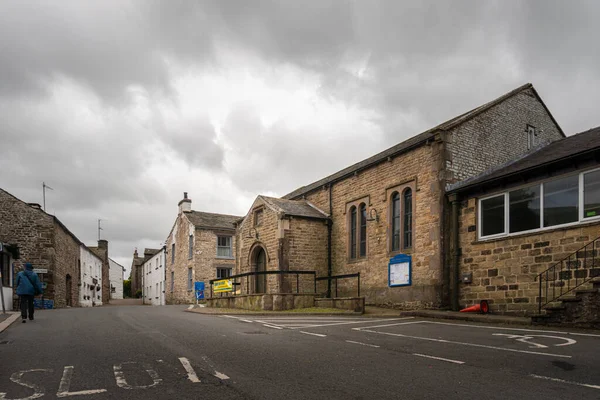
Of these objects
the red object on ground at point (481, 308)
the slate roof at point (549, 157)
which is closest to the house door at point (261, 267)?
the slate roof at point (549, 157)

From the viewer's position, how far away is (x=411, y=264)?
1852 cm

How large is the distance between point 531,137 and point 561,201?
7565mm

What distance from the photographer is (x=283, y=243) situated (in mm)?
22312

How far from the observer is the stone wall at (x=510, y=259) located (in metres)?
13.6

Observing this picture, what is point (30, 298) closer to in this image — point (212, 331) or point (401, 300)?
point (212, 331)

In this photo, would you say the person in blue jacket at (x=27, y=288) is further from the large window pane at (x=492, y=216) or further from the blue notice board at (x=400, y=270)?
the large window pane at (x=492, y=216)

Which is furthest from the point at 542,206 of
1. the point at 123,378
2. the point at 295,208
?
the point at 123,378

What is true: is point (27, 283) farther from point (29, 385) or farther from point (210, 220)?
point (210, 220)

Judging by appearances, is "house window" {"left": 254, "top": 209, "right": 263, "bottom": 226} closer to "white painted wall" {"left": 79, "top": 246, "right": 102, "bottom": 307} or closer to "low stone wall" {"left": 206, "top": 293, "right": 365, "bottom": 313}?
"low stone wall" {"left": 206, "top": 293, "right": 365, "bottom": 313}

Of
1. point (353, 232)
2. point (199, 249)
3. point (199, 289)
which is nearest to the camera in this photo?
point (353, 232)

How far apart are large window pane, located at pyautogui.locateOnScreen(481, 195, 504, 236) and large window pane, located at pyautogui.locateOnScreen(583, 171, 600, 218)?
9.11ft

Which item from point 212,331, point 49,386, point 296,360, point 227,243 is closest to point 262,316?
point 212,331

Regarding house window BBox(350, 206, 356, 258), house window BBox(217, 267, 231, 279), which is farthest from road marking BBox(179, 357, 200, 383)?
house window BBox(217, 267, 231, 279)

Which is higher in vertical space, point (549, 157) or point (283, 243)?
point (549, 157)
